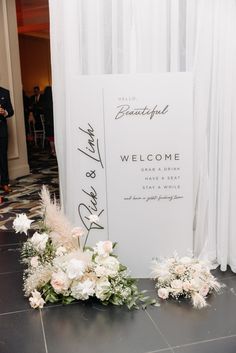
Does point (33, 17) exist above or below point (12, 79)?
above

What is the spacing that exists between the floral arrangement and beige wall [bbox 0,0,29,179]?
355cm

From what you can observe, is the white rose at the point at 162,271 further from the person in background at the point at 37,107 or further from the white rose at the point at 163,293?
the person in background at the point at 37,107

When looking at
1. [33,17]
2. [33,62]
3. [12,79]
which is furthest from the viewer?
[33,62]

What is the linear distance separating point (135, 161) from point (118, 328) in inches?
40.3

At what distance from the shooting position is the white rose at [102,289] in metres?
2.33

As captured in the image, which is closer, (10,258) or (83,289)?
(83,289)

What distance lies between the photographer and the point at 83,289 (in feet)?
7.59

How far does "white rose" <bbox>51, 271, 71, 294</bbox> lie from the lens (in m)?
2.35

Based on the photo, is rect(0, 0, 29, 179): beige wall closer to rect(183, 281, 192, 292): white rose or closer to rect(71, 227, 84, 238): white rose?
rect(71, 227, 84, 238): white rose

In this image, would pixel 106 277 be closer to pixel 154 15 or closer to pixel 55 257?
pixel 55 257

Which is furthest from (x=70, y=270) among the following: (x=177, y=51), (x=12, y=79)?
(x=12, y=79)

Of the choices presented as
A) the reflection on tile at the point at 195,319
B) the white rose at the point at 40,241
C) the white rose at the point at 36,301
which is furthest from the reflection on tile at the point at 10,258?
the reflection on tile at the point at 195,319

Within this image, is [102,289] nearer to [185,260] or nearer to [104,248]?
[104,248]

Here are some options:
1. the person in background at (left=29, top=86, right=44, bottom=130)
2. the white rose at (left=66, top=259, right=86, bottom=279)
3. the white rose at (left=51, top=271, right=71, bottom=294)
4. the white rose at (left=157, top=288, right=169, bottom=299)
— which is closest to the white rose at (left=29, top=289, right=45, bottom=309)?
the white rose at (left=51, top=271, right=71, bottom=294)
